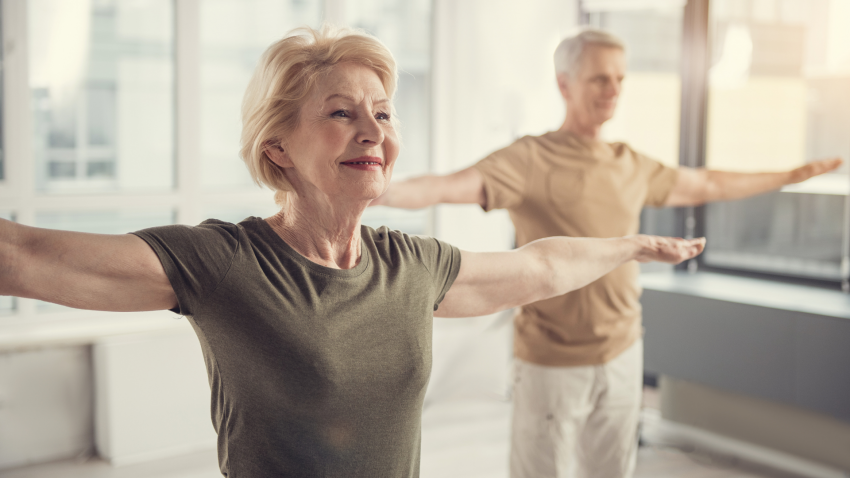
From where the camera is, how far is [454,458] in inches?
143

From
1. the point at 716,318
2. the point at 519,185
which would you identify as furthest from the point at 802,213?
the point at 519,185

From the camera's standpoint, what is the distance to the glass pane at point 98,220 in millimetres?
3771

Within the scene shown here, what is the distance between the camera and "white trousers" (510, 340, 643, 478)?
198 cm

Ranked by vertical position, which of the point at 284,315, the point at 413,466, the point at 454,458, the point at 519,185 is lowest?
the point at 454,458

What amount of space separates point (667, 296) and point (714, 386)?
1.60ft

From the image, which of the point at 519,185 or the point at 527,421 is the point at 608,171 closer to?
the point at 519,185

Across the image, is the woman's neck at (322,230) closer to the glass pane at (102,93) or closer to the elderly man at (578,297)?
the elderly man at (578,297)

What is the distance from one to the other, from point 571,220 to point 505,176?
212 mm

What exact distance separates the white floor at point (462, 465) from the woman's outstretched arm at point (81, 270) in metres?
2.71

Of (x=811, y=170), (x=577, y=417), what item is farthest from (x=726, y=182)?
(x=577, y=417)

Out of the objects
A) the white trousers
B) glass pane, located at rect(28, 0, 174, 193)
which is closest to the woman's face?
the white trousers

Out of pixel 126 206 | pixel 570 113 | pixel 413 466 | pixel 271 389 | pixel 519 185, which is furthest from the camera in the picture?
pixel 126 206

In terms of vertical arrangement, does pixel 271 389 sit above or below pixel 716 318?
above

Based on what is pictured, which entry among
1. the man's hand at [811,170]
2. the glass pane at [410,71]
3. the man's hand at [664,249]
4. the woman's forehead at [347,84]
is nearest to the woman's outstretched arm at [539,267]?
the man's hand at [664,249]
